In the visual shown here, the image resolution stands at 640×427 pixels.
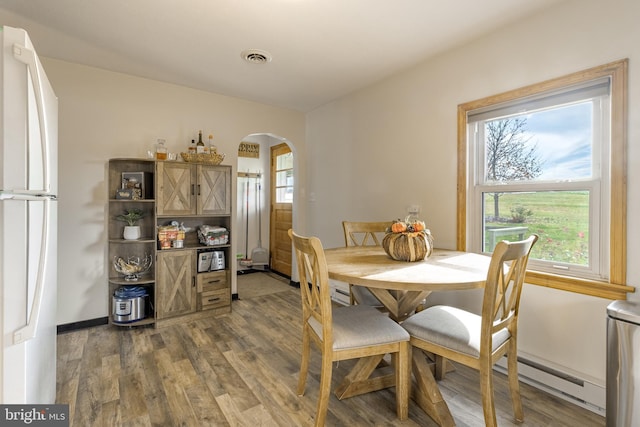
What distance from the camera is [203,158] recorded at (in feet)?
10.1

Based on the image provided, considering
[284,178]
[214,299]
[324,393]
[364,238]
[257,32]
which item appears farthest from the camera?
[284,178]

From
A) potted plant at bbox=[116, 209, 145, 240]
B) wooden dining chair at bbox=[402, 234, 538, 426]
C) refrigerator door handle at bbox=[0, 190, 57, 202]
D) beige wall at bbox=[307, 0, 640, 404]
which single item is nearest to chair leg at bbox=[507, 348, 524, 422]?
wooden dining chair at bbox=[402, 234, 538, 426]

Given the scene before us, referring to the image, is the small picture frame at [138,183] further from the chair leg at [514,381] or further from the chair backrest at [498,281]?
the chair leg at [514,381]

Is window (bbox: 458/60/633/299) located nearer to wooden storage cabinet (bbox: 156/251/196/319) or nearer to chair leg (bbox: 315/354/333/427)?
chair leg (bbox: 315/354/333/427)

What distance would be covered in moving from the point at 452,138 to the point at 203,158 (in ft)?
7.86

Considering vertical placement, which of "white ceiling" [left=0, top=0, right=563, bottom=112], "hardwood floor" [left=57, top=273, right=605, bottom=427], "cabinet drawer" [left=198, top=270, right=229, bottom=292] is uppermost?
"white ceiling" [left=0, top=0, right=563, bottom=112]

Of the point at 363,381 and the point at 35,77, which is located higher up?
the point at 35,77

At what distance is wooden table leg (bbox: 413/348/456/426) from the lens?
5.16 feet

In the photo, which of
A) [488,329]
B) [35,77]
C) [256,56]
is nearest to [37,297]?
[35,77]

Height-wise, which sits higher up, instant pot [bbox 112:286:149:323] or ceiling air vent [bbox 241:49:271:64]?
ceiling air vent [bbox 241:49:271:64]

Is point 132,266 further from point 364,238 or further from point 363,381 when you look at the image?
point 363,381

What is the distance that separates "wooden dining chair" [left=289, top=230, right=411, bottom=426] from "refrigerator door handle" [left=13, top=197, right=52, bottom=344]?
1045 mm

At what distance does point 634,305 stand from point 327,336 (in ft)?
5.07

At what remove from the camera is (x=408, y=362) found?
5.39 feet
